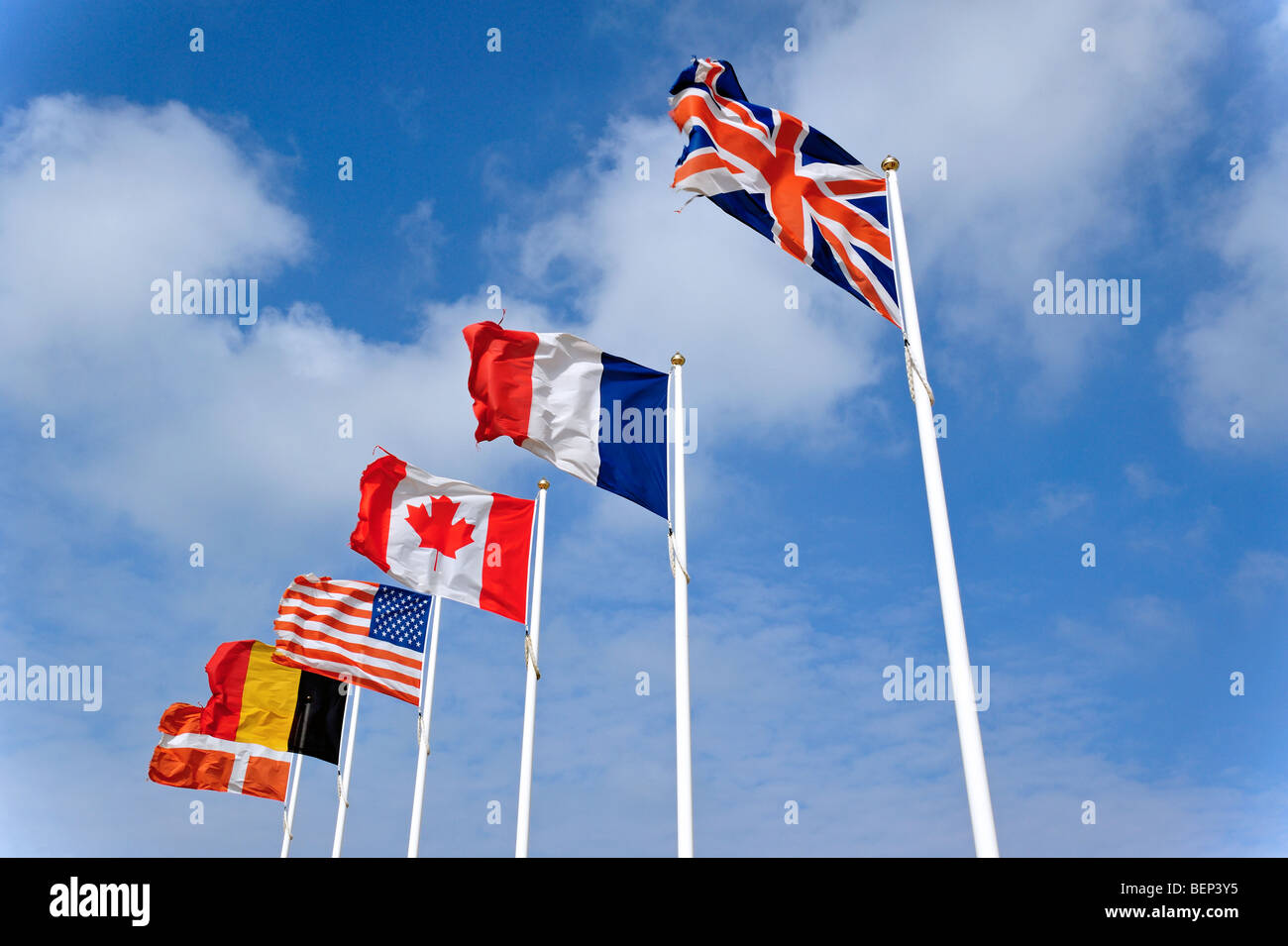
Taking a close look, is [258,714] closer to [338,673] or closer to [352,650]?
[338,673]

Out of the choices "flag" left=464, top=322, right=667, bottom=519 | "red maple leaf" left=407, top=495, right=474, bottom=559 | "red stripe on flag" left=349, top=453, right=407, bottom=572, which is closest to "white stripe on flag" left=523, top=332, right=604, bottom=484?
"flag" left=464, top=322, right=667, bottom=519

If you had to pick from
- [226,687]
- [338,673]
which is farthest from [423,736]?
[226,687]

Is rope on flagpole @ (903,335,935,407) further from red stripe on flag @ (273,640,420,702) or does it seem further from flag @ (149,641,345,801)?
flag @ (149,641,345,801)

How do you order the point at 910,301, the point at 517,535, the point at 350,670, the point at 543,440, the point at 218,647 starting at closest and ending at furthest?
the point at 910,301, the point at 543,440, the point at 517,535, the point at 350,670, the point at 218,647

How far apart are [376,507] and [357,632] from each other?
4.97 m

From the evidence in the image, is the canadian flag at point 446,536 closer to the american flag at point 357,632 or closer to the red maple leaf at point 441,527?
the red maple leaf at point 441,527

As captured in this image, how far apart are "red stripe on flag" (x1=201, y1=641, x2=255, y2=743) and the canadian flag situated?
12816 mm

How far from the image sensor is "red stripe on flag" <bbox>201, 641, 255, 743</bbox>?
1198 inches

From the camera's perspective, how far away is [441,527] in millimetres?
20766

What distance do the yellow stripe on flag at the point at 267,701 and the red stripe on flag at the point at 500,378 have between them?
18771 millimetres
